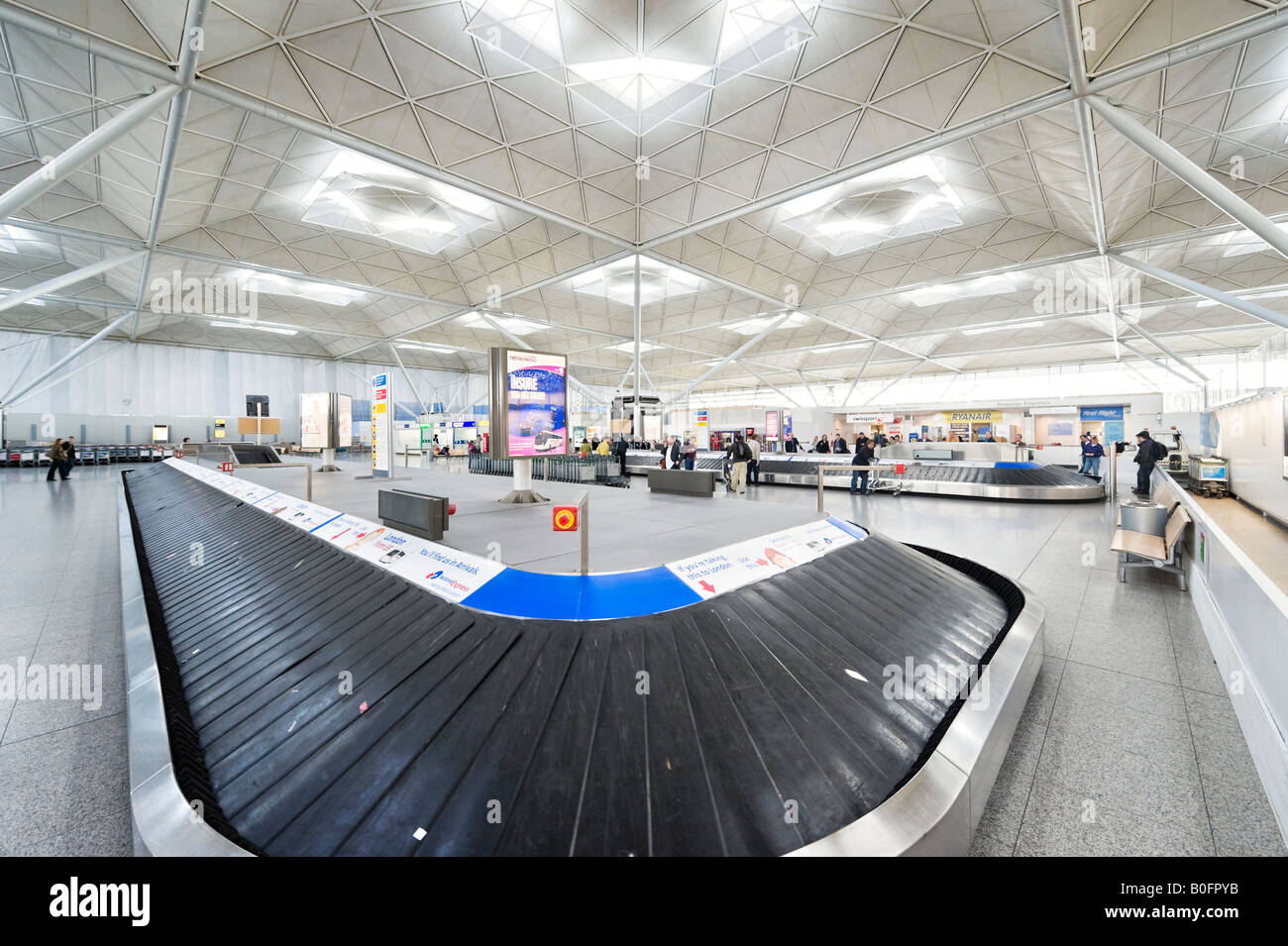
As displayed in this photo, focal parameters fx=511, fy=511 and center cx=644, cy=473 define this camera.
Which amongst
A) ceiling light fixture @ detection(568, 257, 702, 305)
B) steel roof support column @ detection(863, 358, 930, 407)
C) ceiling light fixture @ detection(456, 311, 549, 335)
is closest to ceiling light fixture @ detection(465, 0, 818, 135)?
ceiling light fixture @ detection(568, 257, 702, 305)

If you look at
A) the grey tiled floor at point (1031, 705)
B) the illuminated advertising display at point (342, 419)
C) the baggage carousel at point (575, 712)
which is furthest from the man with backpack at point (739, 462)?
the baggage carousel at point (575, 712)

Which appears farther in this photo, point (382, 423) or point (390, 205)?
point (390, 205)

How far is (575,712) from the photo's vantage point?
1.98m

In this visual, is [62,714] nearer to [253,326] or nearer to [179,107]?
[179,107]

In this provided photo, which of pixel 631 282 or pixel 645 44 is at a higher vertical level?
pixel 645 44

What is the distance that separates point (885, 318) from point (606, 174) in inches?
875

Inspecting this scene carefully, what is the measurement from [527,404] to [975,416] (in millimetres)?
30386

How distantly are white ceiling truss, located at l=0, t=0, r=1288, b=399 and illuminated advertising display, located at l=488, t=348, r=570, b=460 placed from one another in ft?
34.0

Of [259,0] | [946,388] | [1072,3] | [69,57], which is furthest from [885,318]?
[69,57]

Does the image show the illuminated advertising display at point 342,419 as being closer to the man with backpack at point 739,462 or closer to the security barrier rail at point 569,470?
the security barrier rail at point 569,470

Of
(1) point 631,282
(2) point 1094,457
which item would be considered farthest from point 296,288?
(2) point 1094,457

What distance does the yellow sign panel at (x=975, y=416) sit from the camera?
1087 inches

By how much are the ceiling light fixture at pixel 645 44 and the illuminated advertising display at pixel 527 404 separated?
10.6 m

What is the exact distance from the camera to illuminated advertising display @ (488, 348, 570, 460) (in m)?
5.32
